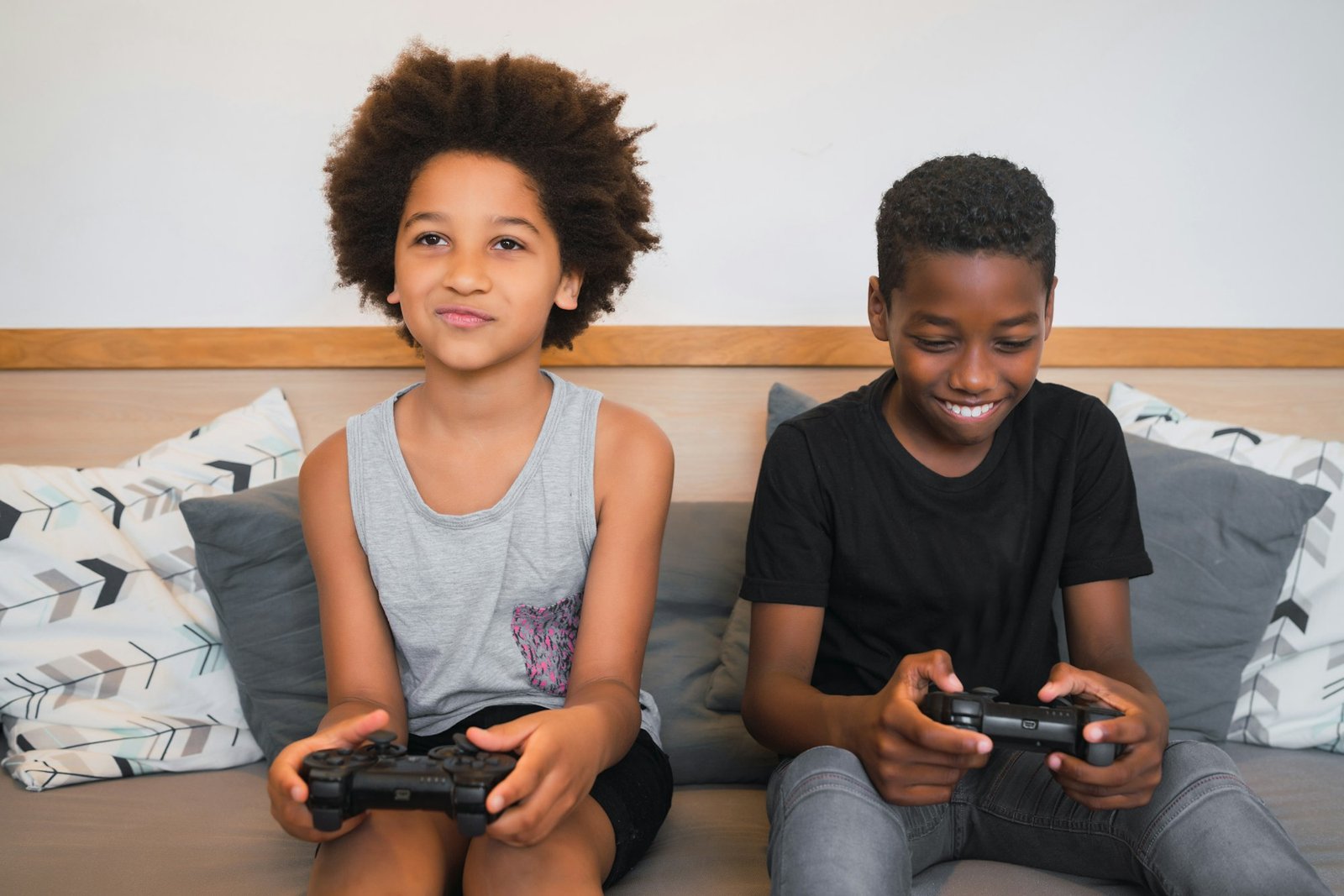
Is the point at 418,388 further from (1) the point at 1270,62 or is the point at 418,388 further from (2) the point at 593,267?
(1) the point at 1270,62

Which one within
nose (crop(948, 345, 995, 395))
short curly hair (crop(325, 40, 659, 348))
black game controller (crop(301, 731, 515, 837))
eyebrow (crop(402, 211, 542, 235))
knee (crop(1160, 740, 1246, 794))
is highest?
short curly hair (crop(325, 40, 659, 348))

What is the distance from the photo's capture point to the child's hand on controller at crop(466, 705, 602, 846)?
77cm

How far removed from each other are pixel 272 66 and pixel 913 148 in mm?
928

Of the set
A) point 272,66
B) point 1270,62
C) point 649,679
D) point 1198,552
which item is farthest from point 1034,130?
point 272,66

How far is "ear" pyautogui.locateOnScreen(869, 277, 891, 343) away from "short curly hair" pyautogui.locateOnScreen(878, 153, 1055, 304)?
41 mm

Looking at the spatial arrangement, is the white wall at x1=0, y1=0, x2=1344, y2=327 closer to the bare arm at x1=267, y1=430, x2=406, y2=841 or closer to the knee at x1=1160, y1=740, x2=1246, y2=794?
the bare arm at x1=267, y1=430, x2=406, y2=841

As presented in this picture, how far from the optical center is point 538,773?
791mm

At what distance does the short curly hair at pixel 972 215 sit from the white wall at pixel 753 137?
54cm

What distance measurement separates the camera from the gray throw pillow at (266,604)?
1.20 meters

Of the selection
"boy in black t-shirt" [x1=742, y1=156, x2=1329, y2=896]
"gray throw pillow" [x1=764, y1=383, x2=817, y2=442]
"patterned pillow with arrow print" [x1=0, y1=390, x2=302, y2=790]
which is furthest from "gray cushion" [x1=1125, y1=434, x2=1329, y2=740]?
"patterned pillow with arrow print" [x1=0, y1=390, x2=302, y2=790]

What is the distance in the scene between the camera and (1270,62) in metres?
1.57

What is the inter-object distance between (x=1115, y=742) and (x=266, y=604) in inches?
Answer: 34.5

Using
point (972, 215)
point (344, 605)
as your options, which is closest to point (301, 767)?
point (344, 605)

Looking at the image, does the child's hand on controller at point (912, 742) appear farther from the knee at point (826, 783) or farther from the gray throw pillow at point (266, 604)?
the gray throw pillow at point (266, 604)
